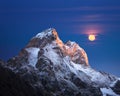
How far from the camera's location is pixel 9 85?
19912cm

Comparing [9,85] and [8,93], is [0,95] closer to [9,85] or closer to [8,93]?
[8,93]

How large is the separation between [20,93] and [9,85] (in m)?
5.72

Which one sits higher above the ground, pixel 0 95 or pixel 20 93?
pixel 20 93

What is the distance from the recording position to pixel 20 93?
655 feet

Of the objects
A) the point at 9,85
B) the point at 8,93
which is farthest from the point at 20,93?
the point at 8,93

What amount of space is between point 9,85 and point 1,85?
1316 centimetres

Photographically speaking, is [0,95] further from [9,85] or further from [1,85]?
[9,85]

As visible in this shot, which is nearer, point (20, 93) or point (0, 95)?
point (0, 95)

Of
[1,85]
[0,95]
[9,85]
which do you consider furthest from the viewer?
[9,85]

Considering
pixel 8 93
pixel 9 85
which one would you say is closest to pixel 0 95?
pixel 8 93

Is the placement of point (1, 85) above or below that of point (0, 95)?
above

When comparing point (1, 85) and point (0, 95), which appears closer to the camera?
point (0, 95)

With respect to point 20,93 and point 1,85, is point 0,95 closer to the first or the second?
point 1,85

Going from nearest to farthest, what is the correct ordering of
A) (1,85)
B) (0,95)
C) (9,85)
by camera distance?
(0,95) → (1,85) → (9,85)
